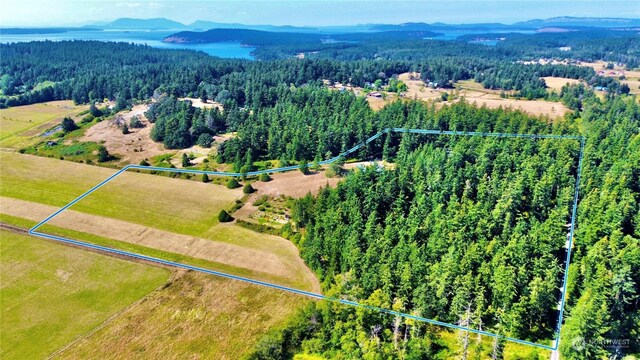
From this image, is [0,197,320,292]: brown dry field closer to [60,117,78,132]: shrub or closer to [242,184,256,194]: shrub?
[242,184,256,194]: shrub

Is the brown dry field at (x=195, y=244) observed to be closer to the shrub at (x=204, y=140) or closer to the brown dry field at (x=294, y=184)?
the brown dry field at (x=294, y=184)

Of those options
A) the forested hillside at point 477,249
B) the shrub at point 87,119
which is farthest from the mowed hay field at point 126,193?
the shrub at point 87,119

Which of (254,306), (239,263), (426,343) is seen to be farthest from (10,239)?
(426,343)

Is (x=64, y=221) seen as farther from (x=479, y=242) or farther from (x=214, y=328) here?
(x=479, y=242)

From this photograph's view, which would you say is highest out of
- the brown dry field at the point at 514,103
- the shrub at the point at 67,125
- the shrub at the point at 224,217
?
the brown dry field at the point at 514,103

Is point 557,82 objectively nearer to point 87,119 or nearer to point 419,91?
point 419,91

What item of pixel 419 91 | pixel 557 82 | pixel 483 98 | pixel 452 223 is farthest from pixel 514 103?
pixel 452 223
